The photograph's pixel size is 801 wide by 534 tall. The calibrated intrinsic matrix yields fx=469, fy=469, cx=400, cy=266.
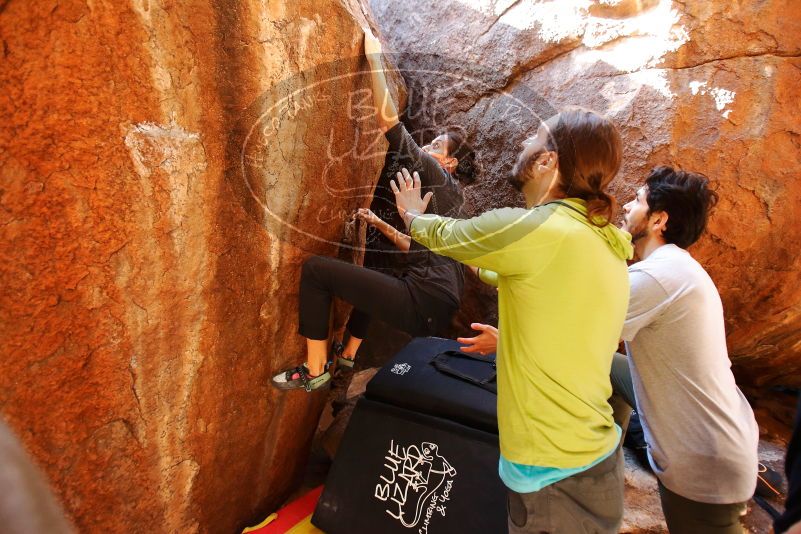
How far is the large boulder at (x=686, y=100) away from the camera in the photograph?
231 centimetres

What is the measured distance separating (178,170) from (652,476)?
95.5 inches

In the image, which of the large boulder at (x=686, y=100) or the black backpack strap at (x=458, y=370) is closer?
the black backpack strap at (x=458, y=370)

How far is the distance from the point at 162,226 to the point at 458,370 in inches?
51.0

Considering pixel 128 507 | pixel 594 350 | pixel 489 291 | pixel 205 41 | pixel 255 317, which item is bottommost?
pixel 128 507

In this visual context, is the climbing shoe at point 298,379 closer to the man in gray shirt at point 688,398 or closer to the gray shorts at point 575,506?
the gray shorts at point 575,506

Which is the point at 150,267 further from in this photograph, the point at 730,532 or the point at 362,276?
the point at 730,532

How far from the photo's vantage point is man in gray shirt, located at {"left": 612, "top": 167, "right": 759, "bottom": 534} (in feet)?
4.77

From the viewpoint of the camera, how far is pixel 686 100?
2.35m

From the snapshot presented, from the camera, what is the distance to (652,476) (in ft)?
7.36

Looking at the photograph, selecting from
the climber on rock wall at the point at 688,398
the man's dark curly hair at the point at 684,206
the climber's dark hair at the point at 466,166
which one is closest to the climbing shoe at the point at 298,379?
the climber on rock wall at the point at 688,398

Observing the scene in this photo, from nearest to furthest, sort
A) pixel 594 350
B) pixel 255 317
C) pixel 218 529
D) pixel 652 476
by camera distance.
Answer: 1. pixel 594 350
2. pixel 255 317
3. pixel 218 529
4. pixel 652 476

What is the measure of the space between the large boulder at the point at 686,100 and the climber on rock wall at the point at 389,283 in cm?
106

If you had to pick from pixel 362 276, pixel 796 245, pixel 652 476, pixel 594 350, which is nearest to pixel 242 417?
pixel 362 276

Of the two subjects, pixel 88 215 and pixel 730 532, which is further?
pixel 730 532
